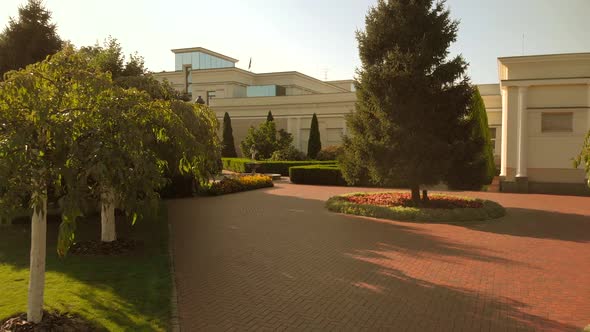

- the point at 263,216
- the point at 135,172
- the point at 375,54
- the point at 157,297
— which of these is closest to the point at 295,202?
the point at 263,216

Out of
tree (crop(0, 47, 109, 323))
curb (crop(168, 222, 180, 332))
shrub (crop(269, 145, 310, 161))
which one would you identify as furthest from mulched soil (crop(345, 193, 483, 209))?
shrub (crop(269, 145, 310, 161))

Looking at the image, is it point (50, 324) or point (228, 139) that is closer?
point (50, 324)

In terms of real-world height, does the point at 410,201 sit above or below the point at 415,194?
below

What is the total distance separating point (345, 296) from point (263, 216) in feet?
24.9

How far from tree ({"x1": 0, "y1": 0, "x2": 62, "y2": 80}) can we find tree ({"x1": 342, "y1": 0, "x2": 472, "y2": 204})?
10.9m

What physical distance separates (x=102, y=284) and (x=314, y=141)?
95.6 feet

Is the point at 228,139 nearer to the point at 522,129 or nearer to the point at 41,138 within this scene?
the point at 522,129

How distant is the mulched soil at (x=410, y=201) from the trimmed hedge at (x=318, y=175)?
7.34 m

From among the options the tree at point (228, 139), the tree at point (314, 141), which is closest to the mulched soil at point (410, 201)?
the tree at point (314, 141)

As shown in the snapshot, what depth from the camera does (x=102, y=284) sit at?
711 cm

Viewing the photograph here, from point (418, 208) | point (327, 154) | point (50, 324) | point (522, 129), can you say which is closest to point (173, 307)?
point (50, 324)

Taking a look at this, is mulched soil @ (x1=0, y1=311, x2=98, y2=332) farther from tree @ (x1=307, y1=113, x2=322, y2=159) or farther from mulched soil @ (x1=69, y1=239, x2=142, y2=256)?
tree @ (x1=307, y1=113, x2=322, y2=159)

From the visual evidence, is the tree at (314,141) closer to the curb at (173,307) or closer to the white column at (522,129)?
the white column at (522,129)

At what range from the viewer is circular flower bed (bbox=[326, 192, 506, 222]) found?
13391mm
